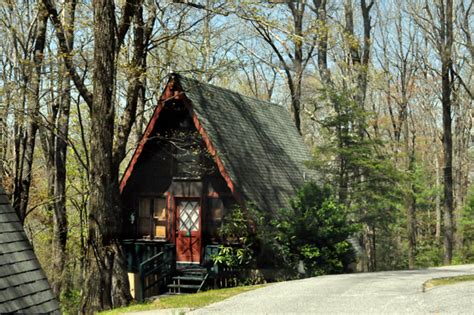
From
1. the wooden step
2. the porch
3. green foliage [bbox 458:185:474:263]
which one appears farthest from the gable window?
green foliage [bbox 458:185:474:263]

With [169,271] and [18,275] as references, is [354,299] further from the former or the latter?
[169,271]

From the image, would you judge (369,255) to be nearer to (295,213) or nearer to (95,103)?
(295,213)

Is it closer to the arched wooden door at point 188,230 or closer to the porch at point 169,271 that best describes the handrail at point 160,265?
the porch at point 169,271

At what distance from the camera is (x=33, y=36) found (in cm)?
2506

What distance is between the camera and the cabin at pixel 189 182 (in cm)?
2320

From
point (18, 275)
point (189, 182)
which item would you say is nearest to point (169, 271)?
point (189, 182)

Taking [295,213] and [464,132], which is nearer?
[295,213]

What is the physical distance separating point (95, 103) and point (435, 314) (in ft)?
34.3

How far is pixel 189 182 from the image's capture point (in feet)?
80.5

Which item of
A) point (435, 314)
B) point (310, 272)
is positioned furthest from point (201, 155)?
point (435, 314)

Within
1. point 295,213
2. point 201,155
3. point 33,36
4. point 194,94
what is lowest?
point 295,213

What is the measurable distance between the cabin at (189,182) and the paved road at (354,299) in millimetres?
6078

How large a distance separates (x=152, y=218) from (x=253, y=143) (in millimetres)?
5255

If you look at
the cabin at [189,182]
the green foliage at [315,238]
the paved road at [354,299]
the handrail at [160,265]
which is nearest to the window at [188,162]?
the cabin at [189,182]
